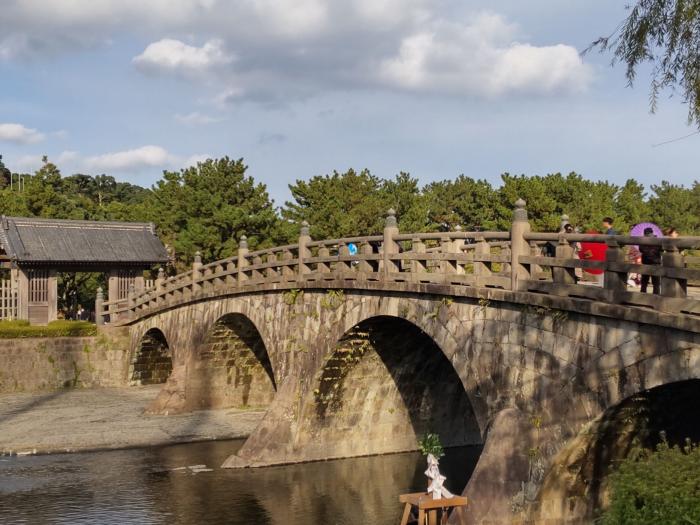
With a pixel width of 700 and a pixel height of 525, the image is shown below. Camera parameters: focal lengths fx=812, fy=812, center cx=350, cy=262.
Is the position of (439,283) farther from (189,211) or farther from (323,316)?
(189,211)

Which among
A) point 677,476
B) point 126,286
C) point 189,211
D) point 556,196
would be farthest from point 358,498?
point 556,196

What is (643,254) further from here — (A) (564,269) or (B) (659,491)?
(B) (659,491)

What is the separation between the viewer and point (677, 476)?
11.1 metres

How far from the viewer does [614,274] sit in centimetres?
1337

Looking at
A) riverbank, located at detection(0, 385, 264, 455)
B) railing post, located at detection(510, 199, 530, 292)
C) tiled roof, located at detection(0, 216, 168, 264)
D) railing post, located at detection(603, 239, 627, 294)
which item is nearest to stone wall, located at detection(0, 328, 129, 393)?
riverbank, located at detection(0, 385, 264, 455)

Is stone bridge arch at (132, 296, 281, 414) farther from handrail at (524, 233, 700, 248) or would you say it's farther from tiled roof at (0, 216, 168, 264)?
handrail at (524, 233, 700, 248)

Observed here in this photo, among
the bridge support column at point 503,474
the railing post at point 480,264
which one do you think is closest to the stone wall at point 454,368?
the bridge support column at point 503,474

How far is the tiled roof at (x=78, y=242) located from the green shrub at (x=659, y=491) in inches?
1412

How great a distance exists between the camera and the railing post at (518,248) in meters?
16.0

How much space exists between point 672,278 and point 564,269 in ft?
9.46

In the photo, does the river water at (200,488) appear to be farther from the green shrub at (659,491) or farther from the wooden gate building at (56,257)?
the wooden gate building at (56,257)

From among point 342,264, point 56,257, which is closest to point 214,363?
point 342,264

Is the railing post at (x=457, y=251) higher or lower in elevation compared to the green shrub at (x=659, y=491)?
higher

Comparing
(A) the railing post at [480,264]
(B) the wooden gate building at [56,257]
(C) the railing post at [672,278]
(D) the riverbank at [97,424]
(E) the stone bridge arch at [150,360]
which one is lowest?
(D) the riverbank at [97,424]
